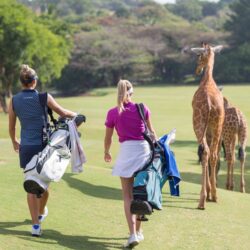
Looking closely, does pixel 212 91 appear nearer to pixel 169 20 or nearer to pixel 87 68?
pixel 87 68

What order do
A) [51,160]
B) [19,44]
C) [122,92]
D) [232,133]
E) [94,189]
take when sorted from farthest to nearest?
[19,44], [232,133], [94,189], [122,92], [51,160]

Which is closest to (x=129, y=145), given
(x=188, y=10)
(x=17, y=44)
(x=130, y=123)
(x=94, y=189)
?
(x=130, y=123)

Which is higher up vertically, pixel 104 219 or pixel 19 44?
pixel 19 44

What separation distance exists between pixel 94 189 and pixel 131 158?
342 centimetres

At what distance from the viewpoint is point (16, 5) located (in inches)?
1510

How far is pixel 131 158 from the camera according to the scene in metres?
6.95

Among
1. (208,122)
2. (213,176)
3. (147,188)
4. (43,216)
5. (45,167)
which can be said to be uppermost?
(45,167)

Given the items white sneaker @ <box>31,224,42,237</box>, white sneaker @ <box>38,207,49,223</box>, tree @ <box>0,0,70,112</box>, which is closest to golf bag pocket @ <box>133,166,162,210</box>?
white sneaker @ <box>31,224,42,237</box>

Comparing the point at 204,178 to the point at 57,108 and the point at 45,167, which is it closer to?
the point at 57,108

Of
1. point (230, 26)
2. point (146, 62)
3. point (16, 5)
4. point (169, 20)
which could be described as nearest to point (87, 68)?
point (146, 62)

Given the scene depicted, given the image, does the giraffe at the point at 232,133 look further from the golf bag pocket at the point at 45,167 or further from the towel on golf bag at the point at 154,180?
the golf bag pocket at the point at 45,167

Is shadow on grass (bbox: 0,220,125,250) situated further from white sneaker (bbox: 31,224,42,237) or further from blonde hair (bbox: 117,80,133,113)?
blonde hair (bbox: 117,80,133,113)

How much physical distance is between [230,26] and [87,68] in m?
21.1

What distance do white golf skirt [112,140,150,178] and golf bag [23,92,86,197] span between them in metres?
0.66
